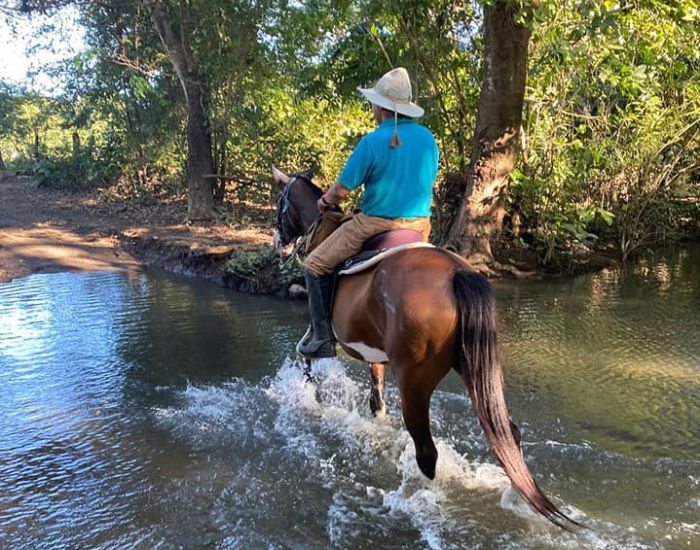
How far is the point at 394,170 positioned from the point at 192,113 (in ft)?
39.3

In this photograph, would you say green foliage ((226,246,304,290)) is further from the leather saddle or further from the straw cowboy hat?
the straw cowboy hat

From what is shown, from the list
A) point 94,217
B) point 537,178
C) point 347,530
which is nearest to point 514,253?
point 537,178

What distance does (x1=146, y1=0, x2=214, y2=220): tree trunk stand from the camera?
1401cm

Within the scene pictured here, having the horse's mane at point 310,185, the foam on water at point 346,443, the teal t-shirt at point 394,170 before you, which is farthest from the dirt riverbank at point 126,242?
the teal t-shirt at point 394,170

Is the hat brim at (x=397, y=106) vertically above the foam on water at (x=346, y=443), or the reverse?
the hat brim at (x=397, y=106)

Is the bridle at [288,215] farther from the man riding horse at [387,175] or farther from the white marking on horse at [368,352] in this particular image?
the white marking on horse at [368,352]

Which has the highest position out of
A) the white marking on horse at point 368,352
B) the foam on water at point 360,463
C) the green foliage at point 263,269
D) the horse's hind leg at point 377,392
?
the white marking on horse at point 368,352

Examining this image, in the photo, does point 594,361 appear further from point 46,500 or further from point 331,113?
point 331,113

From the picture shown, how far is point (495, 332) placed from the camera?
3.34 m

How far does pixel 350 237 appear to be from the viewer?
4348 mm

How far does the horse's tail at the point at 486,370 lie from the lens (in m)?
3.28

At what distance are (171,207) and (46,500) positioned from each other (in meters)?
13.9

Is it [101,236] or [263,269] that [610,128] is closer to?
[263,269]

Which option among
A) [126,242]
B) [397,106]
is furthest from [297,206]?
[126,242]
